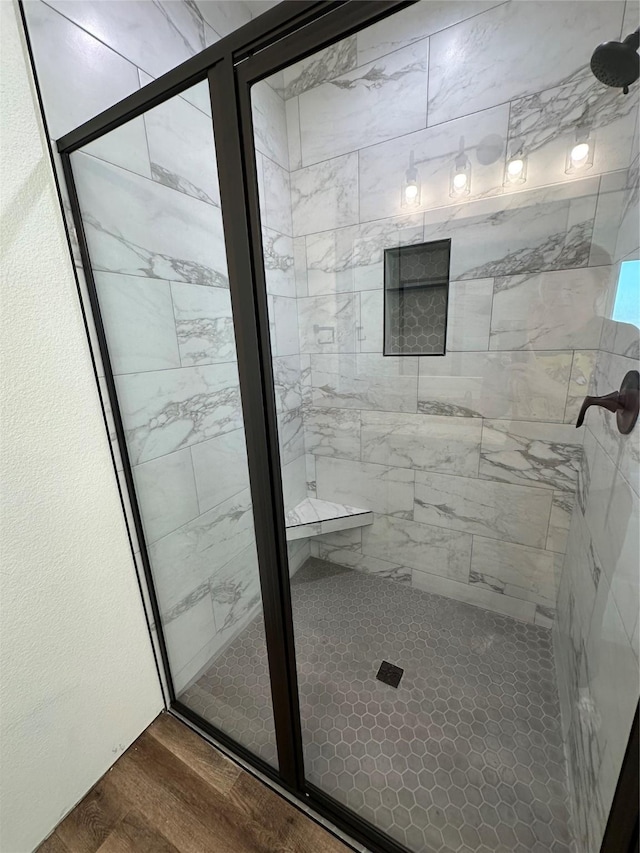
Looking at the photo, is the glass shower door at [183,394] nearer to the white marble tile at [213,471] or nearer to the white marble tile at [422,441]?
the white marble tile at [213,471]

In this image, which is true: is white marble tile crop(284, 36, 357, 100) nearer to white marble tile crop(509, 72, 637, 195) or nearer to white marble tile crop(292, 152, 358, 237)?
white marble tile crop(292, 152, 358, 237)

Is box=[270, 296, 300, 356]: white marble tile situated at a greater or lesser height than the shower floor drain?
greater

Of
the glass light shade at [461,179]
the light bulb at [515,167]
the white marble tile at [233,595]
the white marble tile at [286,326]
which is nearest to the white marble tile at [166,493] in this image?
the white marble tile at [233,595]

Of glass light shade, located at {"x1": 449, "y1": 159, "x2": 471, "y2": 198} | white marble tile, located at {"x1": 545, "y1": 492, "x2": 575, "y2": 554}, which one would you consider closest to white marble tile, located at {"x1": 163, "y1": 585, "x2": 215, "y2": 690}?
white marble tile, located at {"x1": 545, "y1": 492, "x2": 575, "y2": 554}

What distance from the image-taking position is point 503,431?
1.50m

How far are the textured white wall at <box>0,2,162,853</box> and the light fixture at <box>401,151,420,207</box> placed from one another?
4.08ft

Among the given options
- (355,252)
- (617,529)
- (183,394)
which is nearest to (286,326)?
(355,252)

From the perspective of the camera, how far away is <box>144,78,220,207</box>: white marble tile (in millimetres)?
825

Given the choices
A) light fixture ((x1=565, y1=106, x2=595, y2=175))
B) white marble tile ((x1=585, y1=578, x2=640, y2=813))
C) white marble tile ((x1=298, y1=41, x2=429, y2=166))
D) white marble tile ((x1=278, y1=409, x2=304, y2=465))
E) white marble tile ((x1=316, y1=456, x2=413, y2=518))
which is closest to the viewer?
white marble tile ((x1=585, y1=578, x2=640, y2=813))

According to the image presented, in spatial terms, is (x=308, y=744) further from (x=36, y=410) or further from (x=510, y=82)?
(x=510, y=82)

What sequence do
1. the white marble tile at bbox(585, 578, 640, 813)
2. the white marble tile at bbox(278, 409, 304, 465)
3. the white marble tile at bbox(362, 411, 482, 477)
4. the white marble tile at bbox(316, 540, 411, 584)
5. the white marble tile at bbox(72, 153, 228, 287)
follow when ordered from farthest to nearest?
1. the white marble tile at bbox(316, 540, 411, 584)
2. the white marble tile at bbox(278, 409, 304, 465)
3. the white marble tile at bbox(362, 411, 482, 477)
4. the white marble tile at bbox(72, 153, 228, 287)
5. the white marble tile at bbox(585, 578, 640, 813)

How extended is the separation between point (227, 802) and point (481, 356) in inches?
69.9

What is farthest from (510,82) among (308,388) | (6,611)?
(6,611)

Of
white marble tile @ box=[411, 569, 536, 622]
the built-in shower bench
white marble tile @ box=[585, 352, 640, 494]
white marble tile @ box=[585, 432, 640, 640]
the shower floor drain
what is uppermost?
white marble tile @ box=[585, 352, 640, 494]
